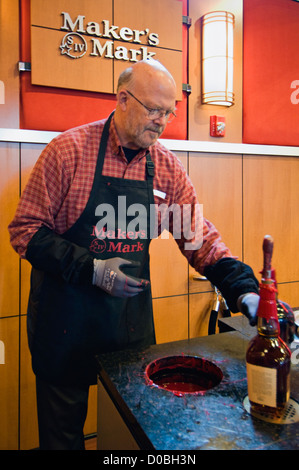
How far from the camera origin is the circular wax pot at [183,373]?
110 centimetres

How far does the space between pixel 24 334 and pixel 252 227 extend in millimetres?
1900

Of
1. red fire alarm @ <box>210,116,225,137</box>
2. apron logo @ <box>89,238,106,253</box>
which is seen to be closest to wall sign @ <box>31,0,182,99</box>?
red fire alarm @ <box>210,116,225,137</box>

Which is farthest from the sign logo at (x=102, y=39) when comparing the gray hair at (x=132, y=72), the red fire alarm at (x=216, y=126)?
the gray hair at (x=132, y=72)

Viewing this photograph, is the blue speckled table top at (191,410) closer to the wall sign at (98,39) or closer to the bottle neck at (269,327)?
the bottle neck at (269,327)

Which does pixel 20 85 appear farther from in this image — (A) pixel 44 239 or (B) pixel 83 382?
(B) pixel 83 382

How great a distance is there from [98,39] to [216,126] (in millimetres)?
1034

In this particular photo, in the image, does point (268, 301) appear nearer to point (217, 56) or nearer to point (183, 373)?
point (183, 373)

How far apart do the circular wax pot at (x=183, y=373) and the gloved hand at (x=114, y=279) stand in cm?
37

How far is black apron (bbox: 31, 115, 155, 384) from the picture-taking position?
1.52 metres

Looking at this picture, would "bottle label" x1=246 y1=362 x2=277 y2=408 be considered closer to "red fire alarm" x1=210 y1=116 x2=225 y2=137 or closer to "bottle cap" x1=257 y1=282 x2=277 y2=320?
"bottle cap" x1=257 y1=282 x2=277 y2=320

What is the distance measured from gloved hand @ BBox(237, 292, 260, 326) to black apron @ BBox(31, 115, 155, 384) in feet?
1.53

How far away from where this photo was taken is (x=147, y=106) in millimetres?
1521

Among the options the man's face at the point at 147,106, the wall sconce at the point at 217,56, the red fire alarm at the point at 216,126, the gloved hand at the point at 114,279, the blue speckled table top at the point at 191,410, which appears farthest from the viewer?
the red fire alarm at the point at 216,126

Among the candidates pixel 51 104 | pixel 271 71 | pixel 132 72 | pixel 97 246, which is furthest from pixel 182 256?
pixel 271 71
